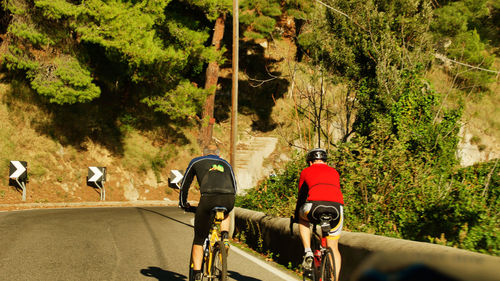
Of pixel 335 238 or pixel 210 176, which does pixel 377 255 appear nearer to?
pixel 335 238

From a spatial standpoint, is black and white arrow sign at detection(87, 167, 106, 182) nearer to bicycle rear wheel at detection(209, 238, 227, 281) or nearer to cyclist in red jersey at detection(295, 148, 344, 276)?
bicycle rear wheel at detection(209, 238, 227, 281)

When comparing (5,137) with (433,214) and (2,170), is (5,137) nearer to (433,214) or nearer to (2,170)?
(2,170)

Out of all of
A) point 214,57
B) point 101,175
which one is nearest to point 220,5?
point 214,57

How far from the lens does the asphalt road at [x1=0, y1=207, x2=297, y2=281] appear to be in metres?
6.65

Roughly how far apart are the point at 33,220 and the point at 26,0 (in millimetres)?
12164

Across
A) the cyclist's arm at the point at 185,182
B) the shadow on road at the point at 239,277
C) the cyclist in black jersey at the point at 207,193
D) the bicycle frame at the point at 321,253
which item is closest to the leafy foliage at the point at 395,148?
the bicycle frame at the point at 321,253

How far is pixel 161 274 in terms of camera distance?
267 inches

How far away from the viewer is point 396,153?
32.0 ft

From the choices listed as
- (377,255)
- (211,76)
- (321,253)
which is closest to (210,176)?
(321,253)

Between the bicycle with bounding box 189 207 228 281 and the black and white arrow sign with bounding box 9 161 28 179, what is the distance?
52.7ft

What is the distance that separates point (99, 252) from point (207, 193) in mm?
3945

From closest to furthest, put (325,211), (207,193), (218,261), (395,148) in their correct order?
(325,211)
(218,261)
(207,193)
(395,148)

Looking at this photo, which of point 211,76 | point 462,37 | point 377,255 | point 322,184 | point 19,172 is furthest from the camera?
point 462,37

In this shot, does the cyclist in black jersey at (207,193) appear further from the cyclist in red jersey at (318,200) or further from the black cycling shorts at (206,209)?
the cyclist in red jersey at (318,200)
